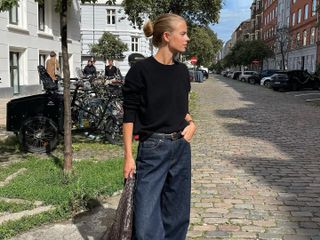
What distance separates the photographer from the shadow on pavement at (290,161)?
5.13 metres

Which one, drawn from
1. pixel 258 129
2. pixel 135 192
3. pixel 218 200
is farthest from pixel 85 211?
pixel 258 129

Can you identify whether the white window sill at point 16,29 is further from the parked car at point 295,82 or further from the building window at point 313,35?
the building window at point 313,35

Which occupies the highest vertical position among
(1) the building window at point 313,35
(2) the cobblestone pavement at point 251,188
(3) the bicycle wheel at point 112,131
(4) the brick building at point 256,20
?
(4) the brick building at point 256,20

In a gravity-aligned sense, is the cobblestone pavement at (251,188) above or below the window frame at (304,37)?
below

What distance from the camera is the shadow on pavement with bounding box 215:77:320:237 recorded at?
16.8 ft

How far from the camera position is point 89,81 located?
964 cm

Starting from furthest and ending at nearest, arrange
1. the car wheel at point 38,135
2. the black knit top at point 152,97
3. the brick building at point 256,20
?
1. the brick building at point 256,20
2. the car wheel at point 38,135
3. the black knit top at point 152,97

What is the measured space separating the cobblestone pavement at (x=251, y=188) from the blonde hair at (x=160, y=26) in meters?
2.05

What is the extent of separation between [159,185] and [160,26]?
1.11 meters

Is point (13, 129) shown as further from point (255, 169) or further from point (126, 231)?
point (126, 231)

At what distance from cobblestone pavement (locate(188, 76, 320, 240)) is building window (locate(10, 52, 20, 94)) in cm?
1264

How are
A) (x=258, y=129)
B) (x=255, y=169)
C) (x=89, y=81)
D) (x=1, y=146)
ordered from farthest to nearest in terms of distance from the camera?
(x=258, y=129) < (x=89, y=81) < (x=1, y=146) < (x=255, y=169)

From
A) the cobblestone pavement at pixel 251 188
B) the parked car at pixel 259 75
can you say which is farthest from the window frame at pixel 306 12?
the cobblestone pavement at pixel 251 188

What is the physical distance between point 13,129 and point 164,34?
565 cm
